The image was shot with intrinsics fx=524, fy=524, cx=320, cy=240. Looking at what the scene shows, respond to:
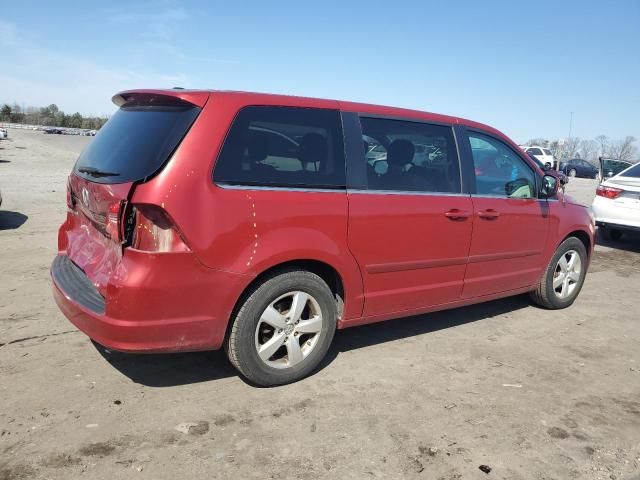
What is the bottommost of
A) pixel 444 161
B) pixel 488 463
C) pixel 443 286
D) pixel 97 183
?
pixel 488 463

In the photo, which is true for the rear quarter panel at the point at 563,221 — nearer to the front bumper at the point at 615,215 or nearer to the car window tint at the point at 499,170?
the car window tint at the point at 499,170

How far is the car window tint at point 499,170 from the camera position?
14.5ft

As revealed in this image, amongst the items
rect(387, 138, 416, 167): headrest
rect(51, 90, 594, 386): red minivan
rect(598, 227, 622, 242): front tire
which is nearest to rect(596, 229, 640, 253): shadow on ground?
rect(598, 227, 622, 242): front tire

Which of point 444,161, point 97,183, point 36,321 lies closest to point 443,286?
point 444,161

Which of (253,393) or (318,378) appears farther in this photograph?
(318,378)

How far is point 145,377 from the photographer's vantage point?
11.3 feet

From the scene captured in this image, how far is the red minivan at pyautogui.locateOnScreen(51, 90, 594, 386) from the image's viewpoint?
288 centimetres

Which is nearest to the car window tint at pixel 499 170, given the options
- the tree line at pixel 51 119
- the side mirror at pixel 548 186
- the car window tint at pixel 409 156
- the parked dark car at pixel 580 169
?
the side mirror at pixel 548 186

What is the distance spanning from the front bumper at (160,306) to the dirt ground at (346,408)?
430mm

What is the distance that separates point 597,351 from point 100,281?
392cm

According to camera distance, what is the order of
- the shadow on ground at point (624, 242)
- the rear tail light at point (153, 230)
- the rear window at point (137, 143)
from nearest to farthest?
the rear tail light at point (153, 230) → the rear window at point (137, 143) → the shadow on ground at point (624, 242)

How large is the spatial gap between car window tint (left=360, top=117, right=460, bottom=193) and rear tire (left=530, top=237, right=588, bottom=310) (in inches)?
70.4

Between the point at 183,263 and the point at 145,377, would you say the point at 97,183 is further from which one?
the point at 145,377

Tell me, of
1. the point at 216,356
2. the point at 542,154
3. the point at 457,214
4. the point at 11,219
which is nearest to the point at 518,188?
the point at 457,214
